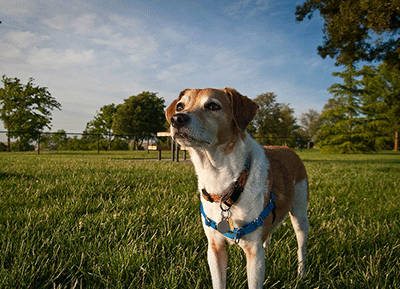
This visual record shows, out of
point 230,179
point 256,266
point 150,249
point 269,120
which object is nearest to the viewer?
point 256,266

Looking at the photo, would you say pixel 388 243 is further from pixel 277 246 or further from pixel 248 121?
pixel 248 121

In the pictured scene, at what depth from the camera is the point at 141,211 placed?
10.6 feet

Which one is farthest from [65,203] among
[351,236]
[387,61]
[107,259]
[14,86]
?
[14,86]

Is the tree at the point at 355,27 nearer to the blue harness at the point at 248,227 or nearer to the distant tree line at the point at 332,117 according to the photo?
the blue harness at the point at 248,227

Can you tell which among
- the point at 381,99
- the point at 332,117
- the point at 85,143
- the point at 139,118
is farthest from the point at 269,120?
the point at 85,143

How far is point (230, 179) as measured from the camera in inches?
70.0

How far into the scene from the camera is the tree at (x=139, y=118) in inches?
1686

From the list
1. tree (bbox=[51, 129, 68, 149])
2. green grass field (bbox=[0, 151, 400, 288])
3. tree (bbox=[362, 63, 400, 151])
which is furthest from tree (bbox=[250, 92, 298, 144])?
green grass field (bbox=[0, 151, 400, 288])

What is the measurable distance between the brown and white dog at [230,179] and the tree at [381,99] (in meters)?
38.8

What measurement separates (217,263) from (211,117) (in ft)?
3.56

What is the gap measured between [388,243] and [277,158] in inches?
66.0

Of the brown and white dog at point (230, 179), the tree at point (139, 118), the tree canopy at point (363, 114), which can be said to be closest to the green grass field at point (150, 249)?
the brown and white dog at point (230, 179)

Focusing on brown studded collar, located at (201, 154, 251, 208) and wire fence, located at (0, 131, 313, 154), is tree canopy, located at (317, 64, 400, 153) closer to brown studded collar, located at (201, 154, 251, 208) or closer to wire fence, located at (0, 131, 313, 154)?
wire fence, located at (0, 131, 313, 154)

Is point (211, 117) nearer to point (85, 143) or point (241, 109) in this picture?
point (241, 109)
